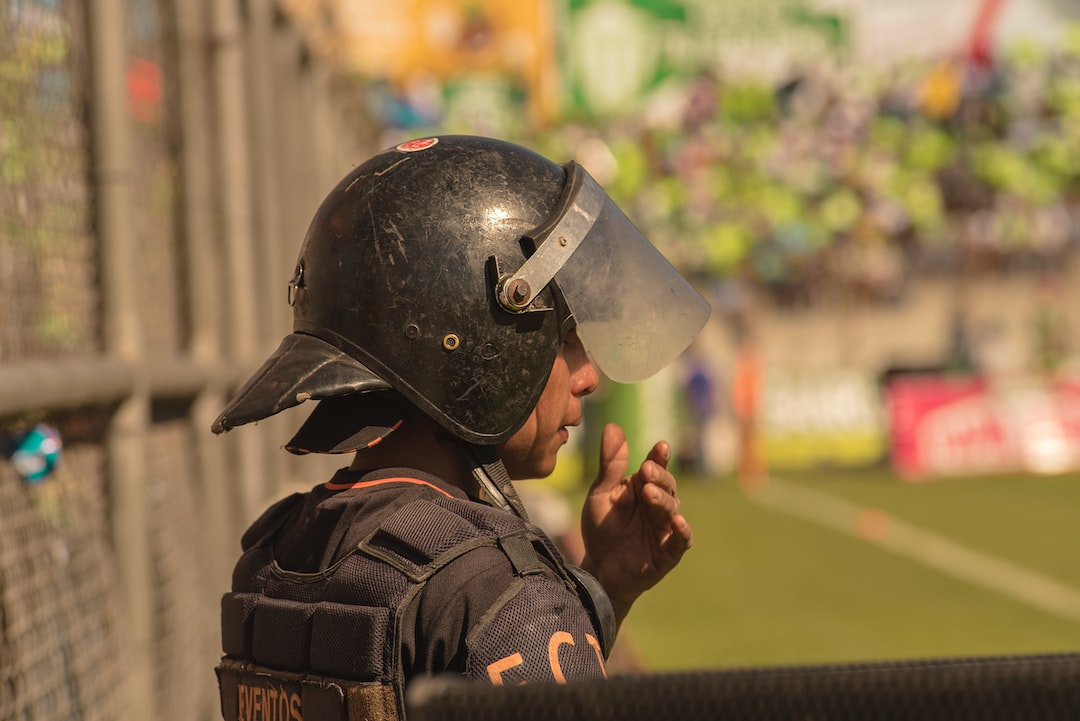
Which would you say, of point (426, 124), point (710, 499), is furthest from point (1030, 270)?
point (710, 499)

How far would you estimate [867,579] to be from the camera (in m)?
11.5

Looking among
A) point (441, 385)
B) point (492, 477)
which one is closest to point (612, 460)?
point (492, 477)

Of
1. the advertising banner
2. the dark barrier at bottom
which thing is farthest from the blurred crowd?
the dark barrier at bottom

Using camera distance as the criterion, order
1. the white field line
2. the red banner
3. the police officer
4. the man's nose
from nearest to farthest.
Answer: the police officer, the man's nose, the white field line, the red banner

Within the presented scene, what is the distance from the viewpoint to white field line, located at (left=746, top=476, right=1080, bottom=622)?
10.6 meters

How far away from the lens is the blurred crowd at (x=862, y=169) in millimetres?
29891

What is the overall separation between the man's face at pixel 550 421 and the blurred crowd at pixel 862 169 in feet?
88.7

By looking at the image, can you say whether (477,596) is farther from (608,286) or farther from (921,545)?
(921,545)

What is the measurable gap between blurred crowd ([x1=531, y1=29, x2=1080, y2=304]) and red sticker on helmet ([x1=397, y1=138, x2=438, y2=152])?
88.9 feet

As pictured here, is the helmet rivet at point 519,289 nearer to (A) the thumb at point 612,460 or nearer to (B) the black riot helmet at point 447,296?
(B) the black riot helmet at point 447,296

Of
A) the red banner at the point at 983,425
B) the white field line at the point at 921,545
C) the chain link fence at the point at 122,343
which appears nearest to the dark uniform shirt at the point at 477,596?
the chain link fence at the point at 122,343

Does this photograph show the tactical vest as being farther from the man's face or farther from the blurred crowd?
the blurred crowd

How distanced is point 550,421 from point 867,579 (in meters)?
9.46

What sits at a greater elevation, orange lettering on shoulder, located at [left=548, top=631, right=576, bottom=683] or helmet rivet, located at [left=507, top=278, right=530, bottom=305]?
helmet rivet, located at [left=507, top=278, right=530, bottom=305]
